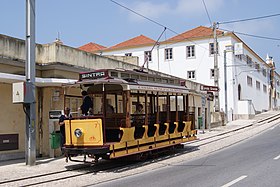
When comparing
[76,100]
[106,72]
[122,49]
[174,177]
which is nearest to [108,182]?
[174,177]

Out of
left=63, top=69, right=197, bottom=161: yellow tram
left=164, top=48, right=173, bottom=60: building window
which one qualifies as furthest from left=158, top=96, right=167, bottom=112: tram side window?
left=164, top=48, right=173, bottom=60: building window

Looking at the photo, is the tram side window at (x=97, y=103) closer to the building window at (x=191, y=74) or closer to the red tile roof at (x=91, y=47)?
the building window at (x=191, y=74)

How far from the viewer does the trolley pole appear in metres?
12.5

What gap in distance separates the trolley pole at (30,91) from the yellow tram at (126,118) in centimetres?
126

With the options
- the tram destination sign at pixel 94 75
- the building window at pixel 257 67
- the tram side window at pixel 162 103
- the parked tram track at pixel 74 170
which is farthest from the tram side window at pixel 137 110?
the building window at pixel 257 67

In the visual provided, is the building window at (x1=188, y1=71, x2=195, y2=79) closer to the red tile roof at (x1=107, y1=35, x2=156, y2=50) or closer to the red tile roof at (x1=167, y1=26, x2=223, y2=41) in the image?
the red tile roof at (x1=167, y1=26, x2=223, y2=41)

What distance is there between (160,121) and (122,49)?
39642mm

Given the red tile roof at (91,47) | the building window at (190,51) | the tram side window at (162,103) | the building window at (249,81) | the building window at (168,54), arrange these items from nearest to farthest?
1. the tram side window at (162,103)
2. the building window at (190,51)
3. the building window at (168,54)
4. the building window at (249,81)
5. the red tile roof at (91,47)

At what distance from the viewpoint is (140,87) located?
12.8 meters

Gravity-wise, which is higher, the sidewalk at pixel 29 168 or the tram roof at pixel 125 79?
the tram roof at pixel 125 79

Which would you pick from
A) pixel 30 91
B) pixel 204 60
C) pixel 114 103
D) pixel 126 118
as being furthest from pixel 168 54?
pixel 30 91

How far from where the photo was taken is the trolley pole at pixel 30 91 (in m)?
12.5

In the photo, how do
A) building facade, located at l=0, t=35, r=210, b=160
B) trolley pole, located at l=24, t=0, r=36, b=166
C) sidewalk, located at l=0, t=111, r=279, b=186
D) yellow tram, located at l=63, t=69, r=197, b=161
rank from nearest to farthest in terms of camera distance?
1. sidewalk, located at l=0, t=111, r=279, b=186
2. yellow tram, located at l=63, t=69, r=197, b=161
3. trolley pole, located at l=24, t=0, r=36, b=166
4. building facade, located at l=0, t=35, r=210, b=160

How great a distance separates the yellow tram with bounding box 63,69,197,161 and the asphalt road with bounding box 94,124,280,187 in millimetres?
1388
